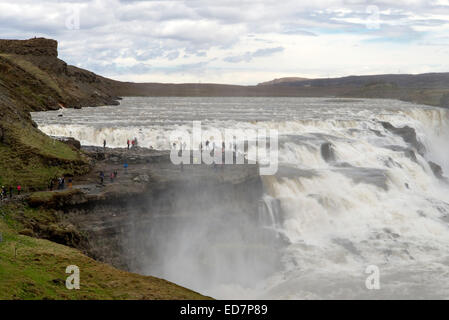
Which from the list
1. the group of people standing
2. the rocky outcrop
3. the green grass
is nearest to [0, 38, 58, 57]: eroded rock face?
the rocky outcrop

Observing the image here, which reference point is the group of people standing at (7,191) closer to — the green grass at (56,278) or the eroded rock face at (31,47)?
the green grass at (56,278)

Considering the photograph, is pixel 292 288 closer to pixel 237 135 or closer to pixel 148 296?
pixel 148 296

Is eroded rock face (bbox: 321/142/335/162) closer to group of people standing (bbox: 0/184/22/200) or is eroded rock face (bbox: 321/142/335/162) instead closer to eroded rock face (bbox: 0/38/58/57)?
group of people standing (bbox: 0/184/22/200)

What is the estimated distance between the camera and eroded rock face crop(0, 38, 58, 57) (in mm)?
86625

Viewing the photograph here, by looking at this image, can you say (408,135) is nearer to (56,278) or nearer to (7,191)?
(7,191)

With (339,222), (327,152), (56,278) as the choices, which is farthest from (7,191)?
(327,152)

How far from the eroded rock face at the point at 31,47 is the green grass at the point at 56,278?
76.2 metres

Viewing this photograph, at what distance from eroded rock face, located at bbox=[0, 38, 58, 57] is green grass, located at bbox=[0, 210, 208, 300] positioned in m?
76.2

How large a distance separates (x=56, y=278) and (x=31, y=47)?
8156cm

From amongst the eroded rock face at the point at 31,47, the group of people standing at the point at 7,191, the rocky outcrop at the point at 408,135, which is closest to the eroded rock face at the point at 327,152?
the rocky outcrop at the point at 408,135

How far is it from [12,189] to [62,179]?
6.28 ft

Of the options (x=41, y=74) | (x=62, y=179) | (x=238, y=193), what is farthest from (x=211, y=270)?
(x=41, y=74)

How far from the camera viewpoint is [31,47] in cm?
8838
